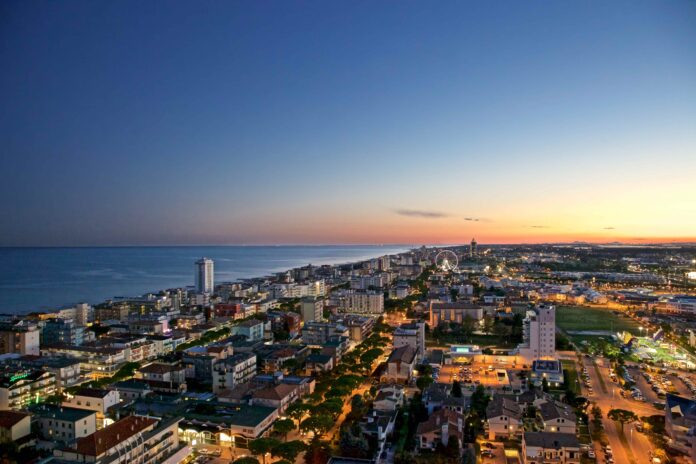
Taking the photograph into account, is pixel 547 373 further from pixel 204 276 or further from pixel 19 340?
pixel 204 276

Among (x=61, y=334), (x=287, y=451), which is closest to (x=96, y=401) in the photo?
(x=287, y=451)

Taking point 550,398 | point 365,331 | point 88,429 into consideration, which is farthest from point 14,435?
point 365,331

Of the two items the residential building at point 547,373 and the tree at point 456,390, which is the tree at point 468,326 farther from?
the tree at point 456,390

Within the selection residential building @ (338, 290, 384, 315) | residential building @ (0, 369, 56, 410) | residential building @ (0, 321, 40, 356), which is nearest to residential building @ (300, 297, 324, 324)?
residential building @ (338, 290, 384, 315)

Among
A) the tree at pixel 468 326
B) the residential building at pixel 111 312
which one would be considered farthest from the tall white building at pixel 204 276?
the tree at pixel 468 326

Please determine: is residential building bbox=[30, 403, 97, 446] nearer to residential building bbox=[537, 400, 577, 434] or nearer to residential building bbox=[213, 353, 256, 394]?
residential building bbox=[213, 353, 256, 394]

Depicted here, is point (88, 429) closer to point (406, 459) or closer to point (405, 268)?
point (406, 459)
